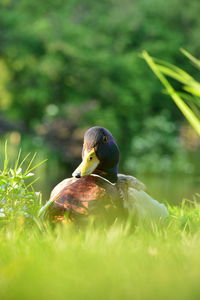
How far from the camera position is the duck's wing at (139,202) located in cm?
236

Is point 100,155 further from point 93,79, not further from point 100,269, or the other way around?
point 93,79

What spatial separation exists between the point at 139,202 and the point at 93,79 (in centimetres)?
1551

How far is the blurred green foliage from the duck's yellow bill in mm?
13593

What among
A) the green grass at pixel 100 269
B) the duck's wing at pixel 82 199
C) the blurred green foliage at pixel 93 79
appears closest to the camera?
the green grass at pixel 100 269

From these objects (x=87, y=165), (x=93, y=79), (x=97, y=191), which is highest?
(x=93, y=79)

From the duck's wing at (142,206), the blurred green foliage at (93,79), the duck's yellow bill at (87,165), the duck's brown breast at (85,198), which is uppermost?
the blurred green foliage at (93,79)

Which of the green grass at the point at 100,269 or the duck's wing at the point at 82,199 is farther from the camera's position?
the duck's wing at the point at 82,199

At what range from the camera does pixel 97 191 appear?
2.29 m

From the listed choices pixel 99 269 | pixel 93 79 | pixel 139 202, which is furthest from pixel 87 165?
pixel 93 79

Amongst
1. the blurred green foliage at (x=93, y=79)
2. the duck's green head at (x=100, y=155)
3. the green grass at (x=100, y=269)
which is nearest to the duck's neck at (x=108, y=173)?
the duck's green head at (x=100, y=155)

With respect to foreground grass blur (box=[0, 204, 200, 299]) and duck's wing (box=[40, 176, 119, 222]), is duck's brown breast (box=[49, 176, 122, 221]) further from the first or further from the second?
foreground grass blur (box=[0, 204, 200, 299])

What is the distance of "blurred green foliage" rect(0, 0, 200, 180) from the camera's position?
17000 mm

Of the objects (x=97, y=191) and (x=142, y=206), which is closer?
(x=97, y=191)

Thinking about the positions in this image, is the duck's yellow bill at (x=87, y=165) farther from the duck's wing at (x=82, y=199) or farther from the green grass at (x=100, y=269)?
the green grass at (x=100, y=269)
